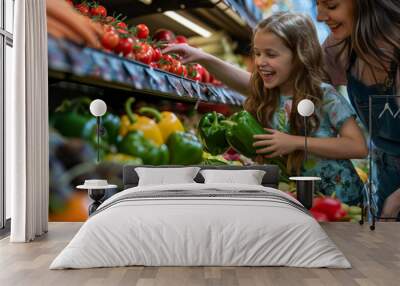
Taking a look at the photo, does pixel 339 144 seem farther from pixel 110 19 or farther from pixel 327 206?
pixel 110 19

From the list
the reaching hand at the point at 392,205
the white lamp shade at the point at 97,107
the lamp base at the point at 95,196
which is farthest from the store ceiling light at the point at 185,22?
the reaching hand at the point at 392,205

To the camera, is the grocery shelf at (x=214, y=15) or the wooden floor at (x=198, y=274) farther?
the grocery shelf at (x=214, y=15)

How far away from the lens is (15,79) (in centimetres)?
567

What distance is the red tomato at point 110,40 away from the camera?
6.95 metres

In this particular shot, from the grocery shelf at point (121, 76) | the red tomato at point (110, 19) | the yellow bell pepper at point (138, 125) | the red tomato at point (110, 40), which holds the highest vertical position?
the red tomato at point (110, 19)

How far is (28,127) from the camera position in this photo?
5762mm

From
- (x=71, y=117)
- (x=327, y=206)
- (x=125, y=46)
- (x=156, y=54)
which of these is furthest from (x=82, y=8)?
(x=327, y=206)

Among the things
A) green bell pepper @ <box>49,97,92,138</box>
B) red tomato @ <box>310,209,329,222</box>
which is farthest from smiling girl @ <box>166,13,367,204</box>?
green bell pepper @ <box>49,97,92,138</box>

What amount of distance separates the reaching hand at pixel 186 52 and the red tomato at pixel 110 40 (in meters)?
0.63

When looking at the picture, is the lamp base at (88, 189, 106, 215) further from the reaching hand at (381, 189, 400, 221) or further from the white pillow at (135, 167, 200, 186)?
the reaching hand at (381, 189, 400, 221)

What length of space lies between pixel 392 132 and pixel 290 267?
11.3 feet

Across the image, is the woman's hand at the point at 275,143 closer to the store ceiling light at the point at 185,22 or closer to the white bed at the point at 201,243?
the store ceiling light at the point at 185,22

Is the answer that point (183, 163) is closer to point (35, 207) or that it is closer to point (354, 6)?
point (35, 207)

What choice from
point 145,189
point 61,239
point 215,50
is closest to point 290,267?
point 145,189
